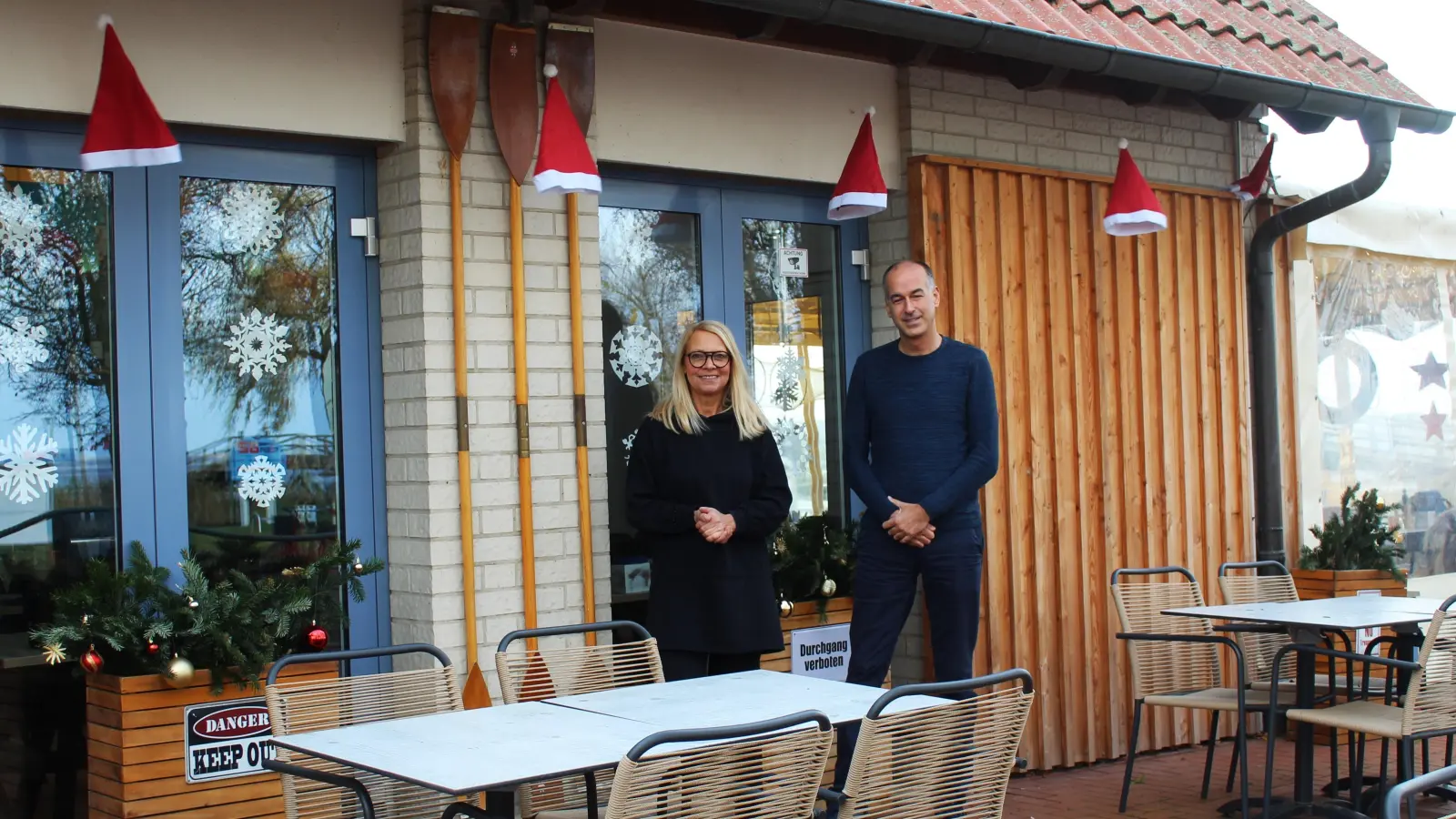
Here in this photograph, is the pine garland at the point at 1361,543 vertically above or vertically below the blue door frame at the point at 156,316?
below

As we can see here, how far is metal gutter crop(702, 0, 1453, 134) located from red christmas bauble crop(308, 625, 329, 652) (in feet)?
7.80

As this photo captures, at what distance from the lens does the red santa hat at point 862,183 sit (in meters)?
6.17

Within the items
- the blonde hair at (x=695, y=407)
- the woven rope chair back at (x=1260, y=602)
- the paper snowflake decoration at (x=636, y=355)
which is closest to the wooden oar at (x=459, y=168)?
the blonde hair at (x=695, y=407)

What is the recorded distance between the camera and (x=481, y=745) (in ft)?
10.8

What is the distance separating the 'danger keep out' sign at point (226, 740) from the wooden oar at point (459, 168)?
0.70 meters

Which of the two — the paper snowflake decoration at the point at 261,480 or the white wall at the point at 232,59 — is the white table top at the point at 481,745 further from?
the white wall at the point at 232,59

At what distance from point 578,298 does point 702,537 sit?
1039 mm

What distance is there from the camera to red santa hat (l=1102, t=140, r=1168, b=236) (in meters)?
6.78

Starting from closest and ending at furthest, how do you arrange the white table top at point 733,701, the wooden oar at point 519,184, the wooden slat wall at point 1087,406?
1. the white table top at point 733,701
2. the wooden oar at point 519,184
3. the wooden slat wall at point 1087,406

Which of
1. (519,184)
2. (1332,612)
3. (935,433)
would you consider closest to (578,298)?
(519,184)

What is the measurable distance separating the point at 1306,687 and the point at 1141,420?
6.55 ft

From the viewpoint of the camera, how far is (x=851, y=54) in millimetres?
6730

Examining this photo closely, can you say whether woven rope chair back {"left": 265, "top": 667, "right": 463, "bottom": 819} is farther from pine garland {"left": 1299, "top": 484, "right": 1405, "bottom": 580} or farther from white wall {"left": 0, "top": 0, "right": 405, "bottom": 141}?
pine garland {"left": 1299, "top": 484, "right": 1405, "bottom": 580}

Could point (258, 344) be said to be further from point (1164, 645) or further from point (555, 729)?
point (1164, 645)
